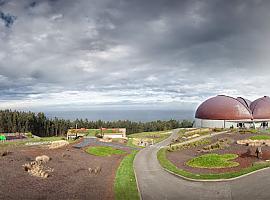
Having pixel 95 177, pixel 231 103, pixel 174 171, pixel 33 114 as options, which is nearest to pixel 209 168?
pixel 174 171

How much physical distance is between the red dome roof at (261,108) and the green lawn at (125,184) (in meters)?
63.0

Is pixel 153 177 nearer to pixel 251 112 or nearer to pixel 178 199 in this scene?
pixel 178 199

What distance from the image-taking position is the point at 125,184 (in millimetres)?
18766

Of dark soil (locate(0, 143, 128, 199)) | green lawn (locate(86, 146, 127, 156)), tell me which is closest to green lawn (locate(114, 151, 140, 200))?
dark soil (locate(0, 143, 128, 199))

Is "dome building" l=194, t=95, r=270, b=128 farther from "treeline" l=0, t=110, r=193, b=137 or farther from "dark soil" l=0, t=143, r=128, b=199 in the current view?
"dark soil" l=0, t=143, r=128, b=199

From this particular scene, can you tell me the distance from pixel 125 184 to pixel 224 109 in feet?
214

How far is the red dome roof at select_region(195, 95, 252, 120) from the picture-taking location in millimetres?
76250

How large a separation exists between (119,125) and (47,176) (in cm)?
11070

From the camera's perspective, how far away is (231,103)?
259 ft

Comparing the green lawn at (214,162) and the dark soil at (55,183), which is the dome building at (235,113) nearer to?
the green lawn at (214,162)

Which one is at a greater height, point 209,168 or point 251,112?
point 251,112

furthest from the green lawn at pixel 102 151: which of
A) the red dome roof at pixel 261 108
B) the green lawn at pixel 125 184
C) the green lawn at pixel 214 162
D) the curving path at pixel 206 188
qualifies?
the red dome roof at pixel 261 108

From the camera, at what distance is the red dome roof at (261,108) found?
7669 cm

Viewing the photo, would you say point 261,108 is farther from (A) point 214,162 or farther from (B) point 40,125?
(B) point 40,125
